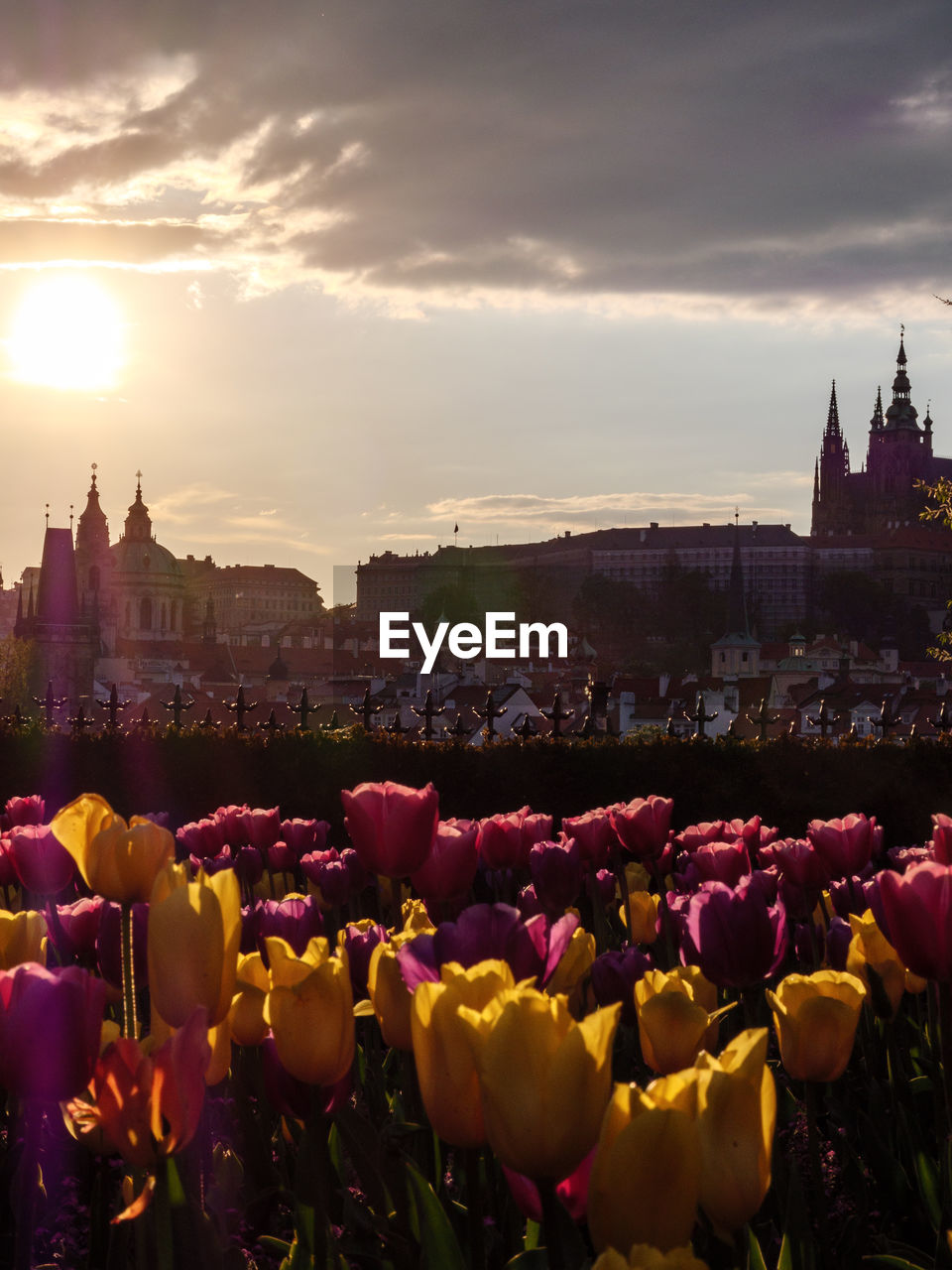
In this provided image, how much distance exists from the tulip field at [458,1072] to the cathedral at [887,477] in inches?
5802

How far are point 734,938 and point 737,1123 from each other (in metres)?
0.87

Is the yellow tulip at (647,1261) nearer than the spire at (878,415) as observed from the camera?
Yes

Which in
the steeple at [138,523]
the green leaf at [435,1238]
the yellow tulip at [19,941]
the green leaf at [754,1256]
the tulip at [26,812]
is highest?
the steeple at [138,523]

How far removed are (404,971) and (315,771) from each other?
8.28 metres

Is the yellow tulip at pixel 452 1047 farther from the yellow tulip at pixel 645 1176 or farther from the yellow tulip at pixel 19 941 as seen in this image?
the yellow tulip at pixel 19 941

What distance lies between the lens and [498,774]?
962cm

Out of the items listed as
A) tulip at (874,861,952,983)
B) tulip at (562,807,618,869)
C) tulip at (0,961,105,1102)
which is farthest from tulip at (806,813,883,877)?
tulip at (0,961,105,1102)

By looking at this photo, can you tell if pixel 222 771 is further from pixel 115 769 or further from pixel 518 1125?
pixel 518 1125

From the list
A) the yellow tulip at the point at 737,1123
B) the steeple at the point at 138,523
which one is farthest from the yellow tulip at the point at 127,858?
the steeple at the point at 138,523

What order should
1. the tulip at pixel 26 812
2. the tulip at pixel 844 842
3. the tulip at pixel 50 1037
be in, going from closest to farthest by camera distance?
1. the tulip at pixel 50 1037
2. the tulip at pixel 844 842
3. the tulip at pixel 26 812

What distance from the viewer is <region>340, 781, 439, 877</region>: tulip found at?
7.82 feet

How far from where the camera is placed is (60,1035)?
1.54m

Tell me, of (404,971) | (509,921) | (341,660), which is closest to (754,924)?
(509,921)

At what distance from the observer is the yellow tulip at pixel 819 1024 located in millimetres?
1874
